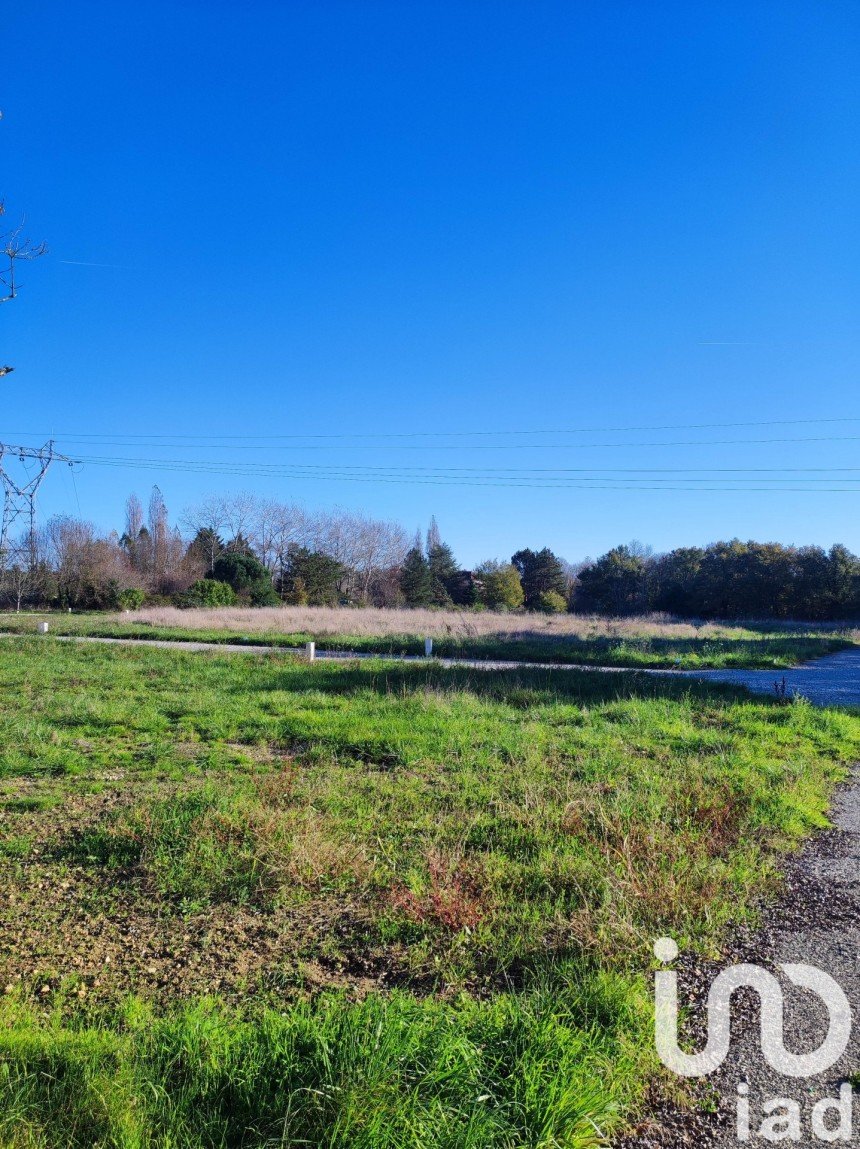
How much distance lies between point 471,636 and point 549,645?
4.35 m

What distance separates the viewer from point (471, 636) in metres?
27.5

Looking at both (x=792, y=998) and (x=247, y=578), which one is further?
(x=247, y=578)

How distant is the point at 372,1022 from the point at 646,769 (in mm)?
5324

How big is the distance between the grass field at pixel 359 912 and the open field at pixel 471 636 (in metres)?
12.3

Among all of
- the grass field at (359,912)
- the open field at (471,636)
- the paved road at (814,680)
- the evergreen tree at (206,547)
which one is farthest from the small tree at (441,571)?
the grass field at (359,912)

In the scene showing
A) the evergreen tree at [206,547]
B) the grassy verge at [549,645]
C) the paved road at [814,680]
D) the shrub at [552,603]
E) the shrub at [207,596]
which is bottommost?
the paved road at [814,680]

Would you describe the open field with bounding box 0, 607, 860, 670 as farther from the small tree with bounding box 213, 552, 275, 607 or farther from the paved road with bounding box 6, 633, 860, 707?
the small tree with bounding box 213, 552, 275, 607

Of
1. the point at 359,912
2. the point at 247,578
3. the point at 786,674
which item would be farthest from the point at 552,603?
the point at 359,912

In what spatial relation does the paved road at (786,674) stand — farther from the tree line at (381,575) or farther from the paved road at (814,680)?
the tree line at (381,575)

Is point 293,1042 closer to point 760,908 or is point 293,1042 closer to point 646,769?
point 760,908

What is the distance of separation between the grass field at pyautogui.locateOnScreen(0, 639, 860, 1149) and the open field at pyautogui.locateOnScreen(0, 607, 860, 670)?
12271mm
